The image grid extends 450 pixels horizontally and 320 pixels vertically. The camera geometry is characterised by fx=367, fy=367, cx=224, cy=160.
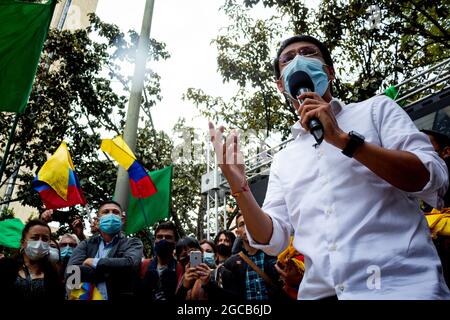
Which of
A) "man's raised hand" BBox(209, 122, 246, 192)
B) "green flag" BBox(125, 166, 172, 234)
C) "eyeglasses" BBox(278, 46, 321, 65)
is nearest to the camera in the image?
"man's raised hand" BBox(209, 122, 246, 192)

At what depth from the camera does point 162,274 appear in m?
3.42

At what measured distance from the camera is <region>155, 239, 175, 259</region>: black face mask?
366 cm

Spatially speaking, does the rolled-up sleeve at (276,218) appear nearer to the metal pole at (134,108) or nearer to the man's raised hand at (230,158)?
the man's raised hand at (230,158)

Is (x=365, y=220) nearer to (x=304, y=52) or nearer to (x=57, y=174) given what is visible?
(x=304, y=52)

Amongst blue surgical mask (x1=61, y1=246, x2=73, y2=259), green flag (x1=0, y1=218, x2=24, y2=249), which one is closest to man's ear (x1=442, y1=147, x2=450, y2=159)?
→ blue surgical mask (x1=61, y1=246, x2=73, y2=259)

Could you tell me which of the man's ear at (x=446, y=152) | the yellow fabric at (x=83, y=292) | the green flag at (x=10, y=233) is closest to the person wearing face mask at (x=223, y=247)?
the yellow fabric at (x=83, y=292)

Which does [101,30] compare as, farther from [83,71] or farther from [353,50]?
[353,50]

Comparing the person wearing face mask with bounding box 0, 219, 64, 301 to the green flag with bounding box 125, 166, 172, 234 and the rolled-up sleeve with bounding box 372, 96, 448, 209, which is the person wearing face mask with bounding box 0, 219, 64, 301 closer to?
the green flag with bounding box 125, 166, 172, 234

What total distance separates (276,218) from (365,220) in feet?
1.37

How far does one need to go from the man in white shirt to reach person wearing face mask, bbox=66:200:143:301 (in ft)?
7.13

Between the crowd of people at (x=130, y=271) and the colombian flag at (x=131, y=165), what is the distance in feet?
3.47

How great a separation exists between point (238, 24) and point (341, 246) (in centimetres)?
938

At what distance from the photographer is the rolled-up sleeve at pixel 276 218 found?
1.38 meters
